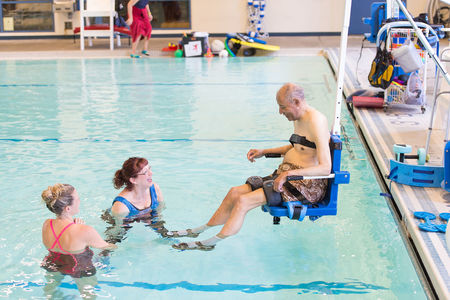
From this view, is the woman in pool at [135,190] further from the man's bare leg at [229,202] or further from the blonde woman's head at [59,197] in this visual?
the blonde woman's head at [59,197]

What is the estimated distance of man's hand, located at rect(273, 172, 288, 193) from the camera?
3.74m

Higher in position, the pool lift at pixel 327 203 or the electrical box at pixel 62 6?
the electrical box at pixel 62 6

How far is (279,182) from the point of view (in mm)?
3752

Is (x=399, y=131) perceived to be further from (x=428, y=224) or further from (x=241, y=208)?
(x=241, y=208)

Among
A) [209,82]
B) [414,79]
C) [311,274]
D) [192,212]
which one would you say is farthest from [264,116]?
[311,274]

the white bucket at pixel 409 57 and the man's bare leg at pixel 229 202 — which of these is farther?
the white bucket at pixel 409 57

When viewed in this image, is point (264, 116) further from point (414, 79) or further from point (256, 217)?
point (256, 217)

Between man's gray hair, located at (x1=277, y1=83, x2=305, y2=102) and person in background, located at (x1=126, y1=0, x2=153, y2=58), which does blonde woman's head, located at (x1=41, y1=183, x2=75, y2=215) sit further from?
person in background, located at (x1=126, y1=0, x2=153, y2=58)

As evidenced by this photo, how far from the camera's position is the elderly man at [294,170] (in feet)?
12.4

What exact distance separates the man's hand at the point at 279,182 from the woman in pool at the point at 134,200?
961 millimetres

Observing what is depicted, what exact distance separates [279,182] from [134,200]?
118 cm

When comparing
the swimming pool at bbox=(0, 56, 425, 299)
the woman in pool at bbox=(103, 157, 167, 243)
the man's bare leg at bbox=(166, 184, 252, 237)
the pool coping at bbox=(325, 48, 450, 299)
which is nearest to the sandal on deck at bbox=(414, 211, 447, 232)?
the pool coping at bbox=(325, 48, 450, 299)

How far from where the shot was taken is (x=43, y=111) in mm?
8961

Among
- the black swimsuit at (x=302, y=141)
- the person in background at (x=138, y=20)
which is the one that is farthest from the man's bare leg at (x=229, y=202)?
the person in background at (x=138, y=20)
